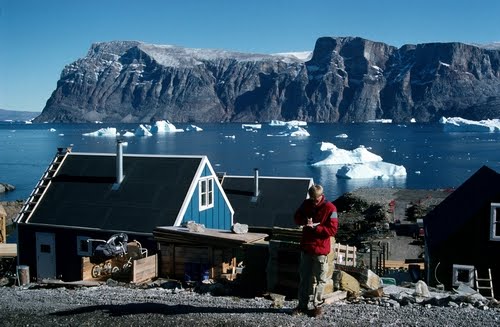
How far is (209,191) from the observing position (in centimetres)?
2164

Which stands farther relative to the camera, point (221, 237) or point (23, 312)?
point (221, 237)

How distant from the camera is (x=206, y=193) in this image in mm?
21359

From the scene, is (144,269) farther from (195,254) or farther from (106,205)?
(106,205)

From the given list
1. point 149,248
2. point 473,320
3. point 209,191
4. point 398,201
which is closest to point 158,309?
point 473,320

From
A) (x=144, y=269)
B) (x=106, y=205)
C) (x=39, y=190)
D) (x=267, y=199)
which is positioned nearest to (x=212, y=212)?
(x=106, y=205)

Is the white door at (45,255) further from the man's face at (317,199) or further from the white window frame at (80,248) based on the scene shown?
the man's face at (317,199)

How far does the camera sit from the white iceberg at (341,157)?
335 feet

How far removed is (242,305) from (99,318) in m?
2.35

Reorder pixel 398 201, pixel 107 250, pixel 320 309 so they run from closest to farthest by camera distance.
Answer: pixel 320 309
pixel 107 250
pixel 398 201

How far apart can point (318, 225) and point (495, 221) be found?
13.0 m

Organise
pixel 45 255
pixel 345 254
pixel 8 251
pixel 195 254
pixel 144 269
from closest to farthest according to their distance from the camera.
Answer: pixel 144 269
pixel 195 254
pixel 345 254
pixel 45 255
pixel 8 251

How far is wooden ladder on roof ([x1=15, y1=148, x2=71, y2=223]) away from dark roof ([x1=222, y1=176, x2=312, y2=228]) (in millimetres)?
7669

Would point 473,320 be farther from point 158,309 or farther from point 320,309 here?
point 158,309

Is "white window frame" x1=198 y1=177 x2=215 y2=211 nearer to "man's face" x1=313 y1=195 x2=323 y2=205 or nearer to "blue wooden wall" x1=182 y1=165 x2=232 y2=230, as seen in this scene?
"blue wooden wall" x1=182 y1=165 x2=232 y2=230
